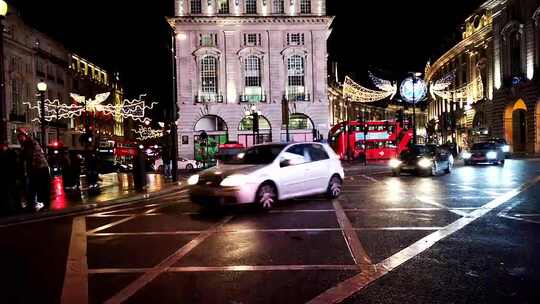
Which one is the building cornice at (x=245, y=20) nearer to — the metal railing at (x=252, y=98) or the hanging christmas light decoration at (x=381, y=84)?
the metal railing at (x=252, y=98)

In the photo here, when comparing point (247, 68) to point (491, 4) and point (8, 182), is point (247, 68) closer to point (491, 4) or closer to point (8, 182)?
point (491, 4)

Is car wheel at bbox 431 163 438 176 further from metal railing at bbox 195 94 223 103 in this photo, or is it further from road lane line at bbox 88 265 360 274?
metal railing at bbox 195 94 223 103

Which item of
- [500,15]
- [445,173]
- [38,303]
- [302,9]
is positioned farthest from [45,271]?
[500,15]

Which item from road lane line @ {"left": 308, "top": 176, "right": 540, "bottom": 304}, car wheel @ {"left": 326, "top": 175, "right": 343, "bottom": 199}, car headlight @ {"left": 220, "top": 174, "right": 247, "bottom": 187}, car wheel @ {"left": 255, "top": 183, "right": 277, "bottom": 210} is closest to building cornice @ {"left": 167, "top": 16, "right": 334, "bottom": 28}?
car wheel @ {"left": 326, "top": 175, "right": 343, "bottom": 199}

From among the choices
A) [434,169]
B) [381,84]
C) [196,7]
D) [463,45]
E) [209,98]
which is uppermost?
[196,7]

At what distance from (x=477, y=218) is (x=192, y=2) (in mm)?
50228

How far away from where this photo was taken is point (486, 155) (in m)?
30.5

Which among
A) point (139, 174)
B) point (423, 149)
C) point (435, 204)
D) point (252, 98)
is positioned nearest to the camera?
point (435, 204)

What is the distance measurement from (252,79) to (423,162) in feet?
118

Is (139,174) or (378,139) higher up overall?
(378,139)

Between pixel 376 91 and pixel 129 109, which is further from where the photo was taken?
pixel 129 109

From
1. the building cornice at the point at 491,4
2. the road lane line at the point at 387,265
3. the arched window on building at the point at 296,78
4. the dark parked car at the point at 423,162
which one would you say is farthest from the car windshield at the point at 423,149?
the building cornice at the point at 491,4

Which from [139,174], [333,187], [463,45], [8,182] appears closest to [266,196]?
[333,187]

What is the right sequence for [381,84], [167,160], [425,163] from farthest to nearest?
[381,84] → [167,160] → [425,163]
